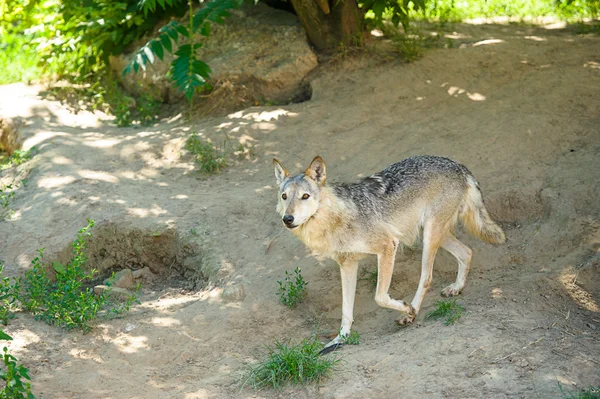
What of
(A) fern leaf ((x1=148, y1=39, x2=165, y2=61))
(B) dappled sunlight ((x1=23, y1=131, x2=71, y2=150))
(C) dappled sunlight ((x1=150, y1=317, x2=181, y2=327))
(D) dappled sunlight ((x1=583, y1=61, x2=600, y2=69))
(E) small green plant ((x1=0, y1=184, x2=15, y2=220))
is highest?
(A) fern leaf ((x1=148, y1=39, x2=165, y2=61))

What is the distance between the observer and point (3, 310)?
7180 millimetres

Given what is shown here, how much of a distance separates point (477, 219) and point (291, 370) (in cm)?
310

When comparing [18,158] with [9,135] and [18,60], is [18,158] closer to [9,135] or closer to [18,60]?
[9,135]

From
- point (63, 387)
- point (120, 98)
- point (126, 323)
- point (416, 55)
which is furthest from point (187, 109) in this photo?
point (63, 387)

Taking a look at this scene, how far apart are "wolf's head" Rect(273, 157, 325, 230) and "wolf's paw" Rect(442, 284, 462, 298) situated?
6.41 feet

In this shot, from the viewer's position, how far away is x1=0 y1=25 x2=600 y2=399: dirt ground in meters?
6.19

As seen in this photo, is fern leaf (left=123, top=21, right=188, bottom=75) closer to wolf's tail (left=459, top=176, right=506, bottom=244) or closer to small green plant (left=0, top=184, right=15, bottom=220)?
small green plant (left=0, top=184, right=15, bottom=220)

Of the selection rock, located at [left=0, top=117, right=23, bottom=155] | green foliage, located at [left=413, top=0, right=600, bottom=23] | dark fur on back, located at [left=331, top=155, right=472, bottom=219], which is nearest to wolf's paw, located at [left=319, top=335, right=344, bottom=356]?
dark fur on back, located at [left=331, top=155, right=472, bottom=219]

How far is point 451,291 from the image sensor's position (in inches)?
302

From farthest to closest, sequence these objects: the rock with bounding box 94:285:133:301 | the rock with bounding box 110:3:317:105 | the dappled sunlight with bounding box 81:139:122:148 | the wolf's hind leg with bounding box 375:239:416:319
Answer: the rock with bounding box 110:3:317:105 → the dappled sunlight with bounding box 81:139:122:148 → the rock with bounding box 94:285:133:301 → the wolf's hind leg with bounding box 375:239:416:319

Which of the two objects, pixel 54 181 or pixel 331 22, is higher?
pixel 331 22

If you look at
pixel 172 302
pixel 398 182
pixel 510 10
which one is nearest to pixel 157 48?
pixel 172 302

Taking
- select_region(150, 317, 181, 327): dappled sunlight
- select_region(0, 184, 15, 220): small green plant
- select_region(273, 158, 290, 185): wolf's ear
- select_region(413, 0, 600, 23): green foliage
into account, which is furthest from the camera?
select_region(413, 0, 600, 23): green foliage

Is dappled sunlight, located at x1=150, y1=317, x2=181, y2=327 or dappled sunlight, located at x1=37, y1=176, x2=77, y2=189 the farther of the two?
dappled sunlight, located at x1=37, y1=176, x2=77, y2=189
